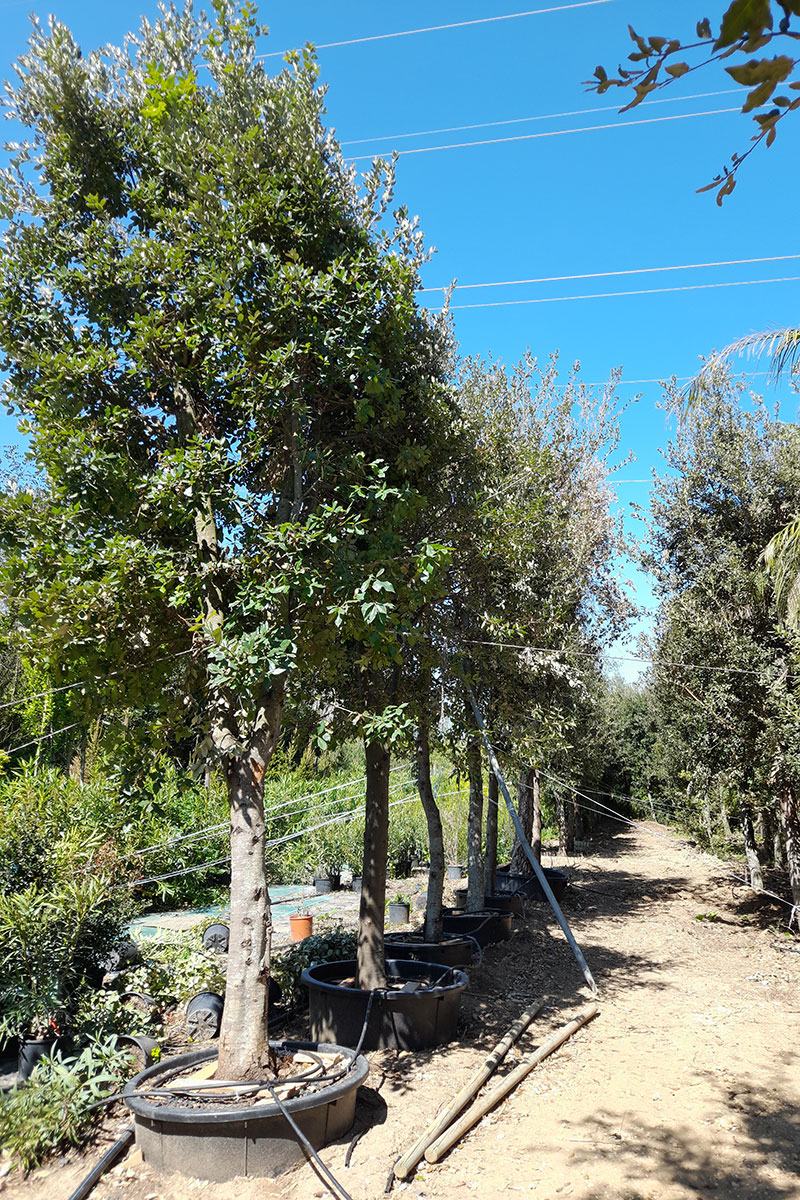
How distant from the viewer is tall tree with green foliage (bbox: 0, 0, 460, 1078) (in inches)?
173

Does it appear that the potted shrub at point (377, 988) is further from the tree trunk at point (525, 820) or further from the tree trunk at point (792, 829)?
the tree trunk at point (525, 820)

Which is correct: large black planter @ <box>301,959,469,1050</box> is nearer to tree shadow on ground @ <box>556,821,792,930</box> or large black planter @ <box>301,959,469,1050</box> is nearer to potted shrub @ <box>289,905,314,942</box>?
potted shrub @ <box>289,905,314,942</box>

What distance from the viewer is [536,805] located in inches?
573

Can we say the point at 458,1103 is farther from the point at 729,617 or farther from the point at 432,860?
the point at 729,617

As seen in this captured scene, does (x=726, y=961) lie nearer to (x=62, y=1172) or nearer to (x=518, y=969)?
(x=518, y=969)

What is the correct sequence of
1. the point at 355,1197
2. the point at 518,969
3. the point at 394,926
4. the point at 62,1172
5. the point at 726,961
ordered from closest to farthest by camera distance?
1. the point at 355,1197
2. the point at 62,1172
3. the point at 518,969
4. the point at 726,961
5. the point at 394,926

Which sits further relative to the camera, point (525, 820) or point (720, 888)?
point (525, 820)

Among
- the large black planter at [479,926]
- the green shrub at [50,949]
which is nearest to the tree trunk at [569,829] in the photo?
the large black planter at [479,926]

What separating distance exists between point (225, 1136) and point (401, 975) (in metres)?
3.14

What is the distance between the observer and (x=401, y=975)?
6.76 m

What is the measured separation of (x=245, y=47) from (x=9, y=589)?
12.4ft

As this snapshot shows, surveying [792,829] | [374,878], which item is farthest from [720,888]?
[374,878]

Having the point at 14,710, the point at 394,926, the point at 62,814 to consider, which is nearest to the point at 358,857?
the point at 394,926

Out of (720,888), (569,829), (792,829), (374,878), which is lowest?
(720,888)
